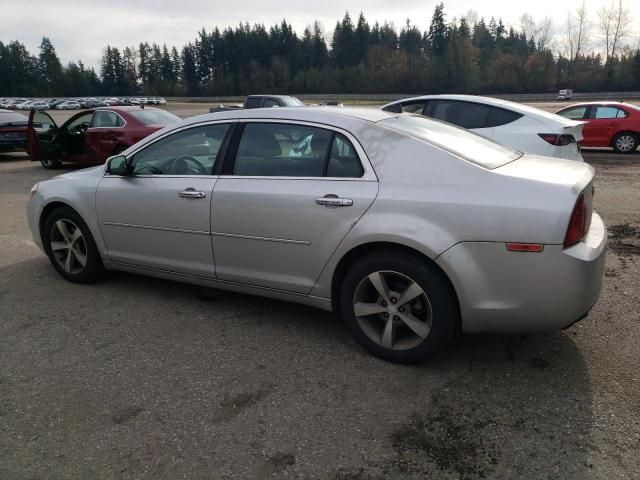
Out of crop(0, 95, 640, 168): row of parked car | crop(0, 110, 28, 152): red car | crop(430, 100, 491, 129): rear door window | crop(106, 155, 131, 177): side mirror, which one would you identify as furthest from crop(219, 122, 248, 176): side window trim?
crop(0, 110, 28, 152): red car

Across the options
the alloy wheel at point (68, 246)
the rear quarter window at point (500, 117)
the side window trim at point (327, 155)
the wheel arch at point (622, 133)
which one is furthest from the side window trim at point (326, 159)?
the wheel arch at point (622, 133)

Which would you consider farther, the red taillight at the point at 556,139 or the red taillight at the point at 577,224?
the red taillight at the point at 556,139

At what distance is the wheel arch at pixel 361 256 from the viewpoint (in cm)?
301

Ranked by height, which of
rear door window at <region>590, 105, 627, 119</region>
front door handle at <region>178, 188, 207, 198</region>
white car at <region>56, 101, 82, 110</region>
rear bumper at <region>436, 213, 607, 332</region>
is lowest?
rear bumper at <region>436, 213, 607, 332</region>

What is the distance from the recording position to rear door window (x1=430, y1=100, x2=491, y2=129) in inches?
313

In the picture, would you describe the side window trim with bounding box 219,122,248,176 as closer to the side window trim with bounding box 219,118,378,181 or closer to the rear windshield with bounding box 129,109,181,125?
the side window trim with bounding box 219,118,378,181

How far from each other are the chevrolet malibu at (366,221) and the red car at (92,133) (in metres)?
7.01

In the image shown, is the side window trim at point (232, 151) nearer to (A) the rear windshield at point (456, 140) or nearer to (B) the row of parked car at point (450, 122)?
(A) the rear windshield at point (456, 140)

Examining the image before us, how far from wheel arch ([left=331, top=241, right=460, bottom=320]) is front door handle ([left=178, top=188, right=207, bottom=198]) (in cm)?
119

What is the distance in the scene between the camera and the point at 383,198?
3.10 m

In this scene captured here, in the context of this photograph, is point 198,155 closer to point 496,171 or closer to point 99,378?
point 99,378

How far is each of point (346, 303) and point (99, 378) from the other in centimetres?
159

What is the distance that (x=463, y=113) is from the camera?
805cm

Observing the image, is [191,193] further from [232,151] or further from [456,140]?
[456,140]
